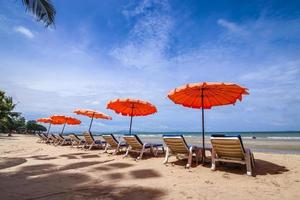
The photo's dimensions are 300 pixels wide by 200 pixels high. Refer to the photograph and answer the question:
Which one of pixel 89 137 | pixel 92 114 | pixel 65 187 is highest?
pixel 92 114

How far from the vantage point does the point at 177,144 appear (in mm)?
6082

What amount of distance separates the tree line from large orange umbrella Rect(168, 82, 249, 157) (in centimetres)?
2321

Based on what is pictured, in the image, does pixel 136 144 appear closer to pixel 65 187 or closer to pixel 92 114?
pixel 65 187

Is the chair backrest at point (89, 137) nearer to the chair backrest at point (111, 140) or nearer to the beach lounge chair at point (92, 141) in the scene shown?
the beach lounge chair at point (92, 141)

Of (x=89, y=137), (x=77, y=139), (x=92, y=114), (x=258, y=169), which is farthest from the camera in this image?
(x=92, y=114)

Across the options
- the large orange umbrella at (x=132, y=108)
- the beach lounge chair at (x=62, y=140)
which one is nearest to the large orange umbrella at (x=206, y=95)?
the large orange umbrella at (x=132, y=108)

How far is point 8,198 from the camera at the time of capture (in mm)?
3273

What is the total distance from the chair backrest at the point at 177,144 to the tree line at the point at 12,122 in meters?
23.5

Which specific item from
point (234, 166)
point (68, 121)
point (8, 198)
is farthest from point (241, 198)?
point (68, 121)

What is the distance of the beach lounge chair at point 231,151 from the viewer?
16.1 ft

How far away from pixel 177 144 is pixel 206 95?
75.0 inches

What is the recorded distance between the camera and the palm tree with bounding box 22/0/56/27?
6343mm

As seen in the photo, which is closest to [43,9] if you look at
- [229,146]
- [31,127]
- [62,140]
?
[229,146]

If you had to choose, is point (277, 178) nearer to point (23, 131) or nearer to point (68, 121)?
point (68, 121)
